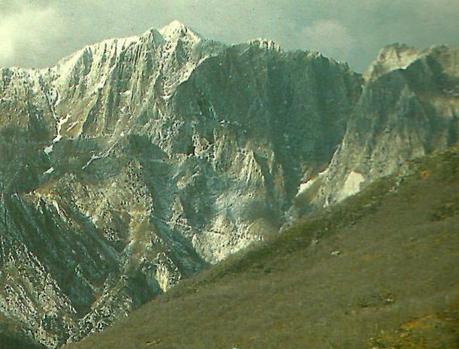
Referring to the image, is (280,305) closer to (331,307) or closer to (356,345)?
(331,307)

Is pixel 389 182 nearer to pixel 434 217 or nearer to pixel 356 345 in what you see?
pixel 434 217

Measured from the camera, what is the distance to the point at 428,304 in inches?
2205

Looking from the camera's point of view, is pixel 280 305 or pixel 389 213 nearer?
pixel 280 305

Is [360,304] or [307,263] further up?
[307,263]

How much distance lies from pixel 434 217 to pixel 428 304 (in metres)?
45.0

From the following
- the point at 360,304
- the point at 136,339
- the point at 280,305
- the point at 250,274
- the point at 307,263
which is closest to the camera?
the point at 360,304

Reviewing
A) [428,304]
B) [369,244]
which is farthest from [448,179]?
[428,304]

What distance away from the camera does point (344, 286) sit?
7975 cm

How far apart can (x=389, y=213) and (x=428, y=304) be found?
176 feet

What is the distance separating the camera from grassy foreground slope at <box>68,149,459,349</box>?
56.4 metres

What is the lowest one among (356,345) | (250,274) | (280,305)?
(356,345)

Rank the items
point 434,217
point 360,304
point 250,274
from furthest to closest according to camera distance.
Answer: point 250,274
point 434,217
point 360,304

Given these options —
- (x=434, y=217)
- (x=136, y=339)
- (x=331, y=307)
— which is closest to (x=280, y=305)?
(x=331, y=307)

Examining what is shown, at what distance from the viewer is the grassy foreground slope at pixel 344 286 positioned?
56375mm
